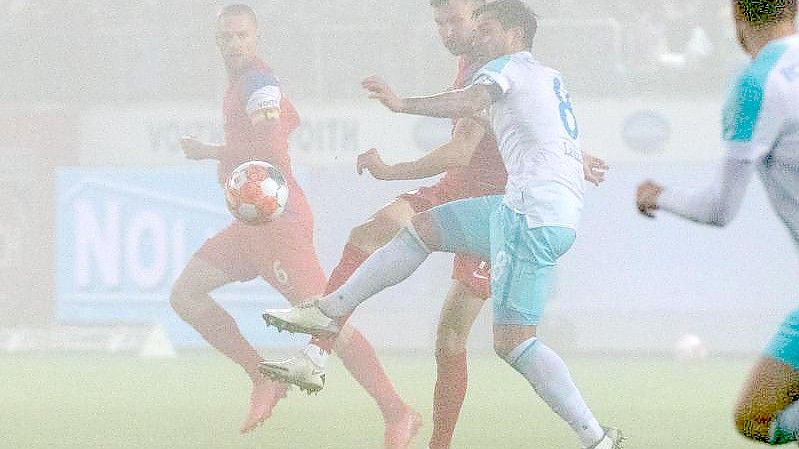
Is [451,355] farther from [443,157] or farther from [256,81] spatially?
[256,81]

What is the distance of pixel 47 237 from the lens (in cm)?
1695

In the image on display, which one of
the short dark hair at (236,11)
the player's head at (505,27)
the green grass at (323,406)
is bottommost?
the green grass at (323,406)

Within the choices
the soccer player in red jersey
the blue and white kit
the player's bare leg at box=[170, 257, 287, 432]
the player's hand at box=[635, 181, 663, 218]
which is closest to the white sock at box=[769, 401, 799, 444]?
the player's hand at box=[635, 181, 663, 218]

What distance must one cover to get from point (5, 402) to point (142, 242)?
6.54 meters

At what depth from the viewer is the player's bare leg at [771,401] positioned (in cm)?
450

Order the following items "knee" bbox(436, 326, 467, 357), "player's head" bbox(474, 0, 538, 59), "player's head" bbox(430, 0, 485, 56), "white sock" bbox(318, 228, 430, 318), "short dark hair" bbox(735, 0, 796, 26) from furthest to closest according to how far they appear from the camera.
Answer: "player's head" bbox(430, 0, 485, 56)
"knee" bbox(436, 326, 467, 357)
"white sock" bbox(318, 228, 430, 318)
"player's head" bbox(474, 0, 538, 59)
"short dark hair" bbox(735, 0, 796, 26)

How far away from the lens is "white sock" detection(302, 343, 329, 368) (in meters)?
6.18

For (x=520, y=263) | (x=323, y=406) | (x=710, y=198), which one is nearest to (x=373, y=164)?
(x=520, y=263)

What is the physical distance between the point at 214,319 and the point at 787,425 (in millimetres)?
3906

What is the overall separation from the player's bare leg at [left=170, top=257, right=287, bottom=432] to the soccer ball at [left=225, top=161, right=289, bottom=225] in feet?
1.92

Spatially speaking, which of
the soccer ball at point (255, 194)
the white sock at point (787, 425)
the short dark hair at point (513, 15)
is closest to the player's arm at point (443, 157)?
the short dark hair at point (513, 15)

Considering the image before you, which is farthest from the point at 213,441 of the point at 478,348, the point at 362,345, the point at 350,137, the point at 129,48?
the point at 129,48

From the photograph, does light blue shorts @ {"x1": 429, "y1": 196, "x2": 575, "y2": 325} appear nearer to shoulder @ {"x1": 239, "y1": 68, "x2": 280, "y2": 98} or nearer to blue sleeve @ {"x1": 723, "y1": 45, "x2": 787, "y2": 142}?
blue sleeve @ {"x1": 723, "y1": 45, "x2": 787, "y2": 142}

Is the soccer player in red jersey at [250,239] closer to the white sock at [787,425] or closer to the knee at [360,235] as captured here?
the knee at [360,235]
